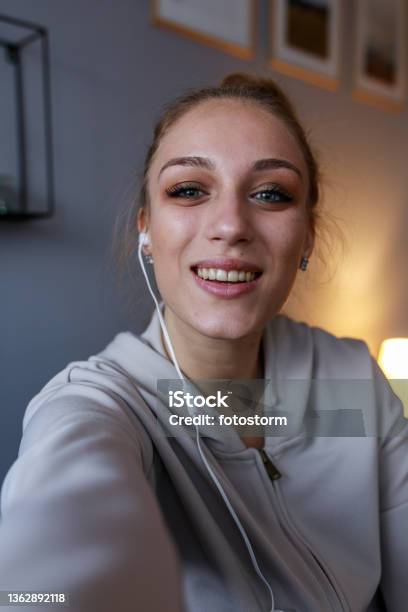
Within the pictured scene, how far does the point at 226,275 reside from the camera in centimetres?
71

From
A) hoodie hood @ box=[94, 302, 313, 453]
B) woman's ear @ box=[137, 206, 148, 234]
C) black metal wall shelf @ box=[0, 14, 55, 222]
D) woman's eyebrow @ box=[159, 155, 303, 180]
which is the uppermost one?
black metal wall shelf @ box=[0, 14, 55, 222]

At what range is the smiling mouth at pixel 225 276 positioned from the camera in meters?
0.71

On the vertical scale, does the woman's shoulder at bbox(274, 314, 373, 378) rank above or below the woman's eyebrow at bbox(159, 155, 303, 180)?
below

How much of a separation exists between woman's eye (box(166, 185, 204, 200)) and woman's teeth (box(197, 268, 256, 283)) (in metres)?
0.12

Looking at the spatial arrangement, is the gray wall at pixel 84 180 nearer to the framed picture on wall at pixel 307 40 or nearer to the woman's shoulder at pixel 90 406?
the framed picture on wall at pixel 307 40

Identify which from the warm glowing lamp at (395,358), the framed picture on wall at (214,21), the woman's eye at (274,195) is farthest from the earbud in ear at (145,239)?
the warm glowing lamp at (395,358)

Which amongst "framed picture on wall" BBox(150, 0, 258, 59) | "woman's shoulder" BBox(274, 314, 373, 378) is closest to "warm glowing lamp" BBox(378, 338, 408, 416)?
"woman's shoulder" BBox(274, 314, 373, 378)

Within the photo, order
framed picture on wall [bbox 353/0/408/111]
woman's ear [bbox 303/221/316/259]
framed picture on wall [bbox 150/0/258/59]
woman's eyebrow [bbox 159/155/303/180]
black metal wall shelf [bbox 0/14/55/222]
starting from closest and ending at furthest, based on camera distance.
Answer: woman's eyebrow [bbox 159/155/303/180] < woman's ear [bbox 303/221/316/259] < black metal wall shelf [bbox 0/14/55/222] < framed picture on wall [bbox 150/0/258/59] < framed picture on wall [bbox 353/0/408/111]

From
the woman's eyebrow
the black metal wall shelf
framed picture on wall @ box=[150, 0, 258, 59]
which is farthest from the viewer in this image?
framed picture on wall @ box=[150, 0, 258, 59]

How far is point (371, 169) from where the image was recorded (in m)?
2.20

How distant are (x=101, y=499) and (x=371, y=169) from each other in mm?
2109

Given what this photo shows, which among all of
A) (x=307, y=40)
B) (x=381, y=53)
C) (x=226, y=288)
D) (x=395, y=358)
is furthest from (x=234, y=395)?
(x=381, y=53)

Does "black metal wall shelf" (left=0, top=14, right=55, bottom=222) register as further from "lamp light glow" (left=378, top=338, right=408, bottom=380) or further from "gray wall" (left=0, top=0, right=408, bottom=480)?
"lamp light glow" (left=378, top=338, right=408, bottom=380)

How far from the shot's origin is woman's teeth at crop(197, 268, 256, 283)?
2.34ft
